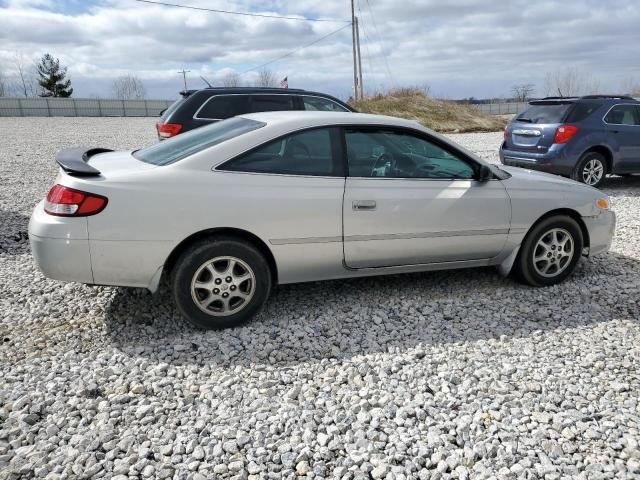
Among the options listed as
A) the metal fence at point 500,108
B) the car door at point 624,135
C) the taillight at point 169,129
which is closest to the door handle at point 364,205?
the taillight at point 169,129

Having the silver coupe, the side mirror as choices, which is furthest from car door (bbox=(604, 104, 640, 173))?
the side mirror

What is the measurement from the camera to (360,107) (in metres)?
31.7

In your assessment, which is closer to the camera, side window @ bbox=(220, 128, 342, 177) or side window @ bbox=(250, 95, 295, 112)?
side window @ bbox=(220, 128, 342, 177)

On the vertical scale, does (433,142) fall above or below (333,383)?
above

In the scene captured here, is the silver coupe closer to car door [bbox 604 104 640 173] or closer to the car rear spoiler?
the car rear spoiler

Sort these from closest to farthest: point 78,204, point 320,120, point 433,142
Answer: point 78,204, point 320,120, point 433,142

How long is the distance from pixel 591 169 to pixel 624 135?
Result: 35.7 inches

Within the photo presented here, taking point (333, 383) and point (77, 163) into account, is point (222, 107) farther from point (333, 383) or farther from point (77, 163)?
point (333, 383)

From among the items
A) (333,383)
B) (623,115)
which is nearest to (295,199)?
(333,383)

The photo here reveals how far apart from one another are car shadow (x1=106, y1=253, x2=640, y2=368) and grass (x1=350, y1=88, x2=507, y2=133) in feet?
79.5

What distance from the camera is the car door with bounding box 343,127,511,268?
3.98 meters

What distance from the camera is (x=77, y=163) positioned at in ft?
12.2

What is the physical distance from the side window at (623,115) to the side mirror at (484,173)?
6.34 meters

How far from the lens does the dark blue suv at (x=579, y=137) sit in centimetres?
895
